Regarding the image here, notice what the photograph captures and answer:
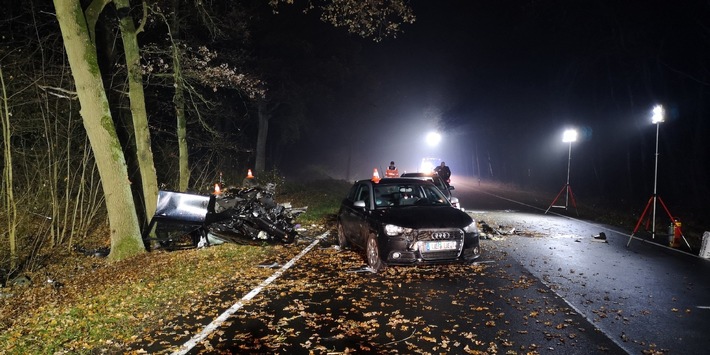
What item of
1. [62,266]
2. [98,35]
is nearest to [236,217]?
[62,266]

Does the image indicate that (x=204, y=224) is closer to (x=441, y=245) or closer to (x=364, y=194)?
(x=364, y=194)

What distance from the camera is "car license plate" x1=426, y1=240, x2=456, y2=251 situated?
7.57m

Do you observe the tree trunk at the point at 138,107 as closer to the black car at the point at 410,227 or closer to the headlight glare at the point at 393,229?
the black car at the point at 410,227

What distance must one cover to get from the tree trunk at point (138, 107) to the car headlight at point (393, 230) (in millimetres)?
6446

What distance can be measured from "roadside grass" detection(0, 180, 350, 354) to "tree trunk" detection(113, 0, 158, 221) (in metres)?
2.05

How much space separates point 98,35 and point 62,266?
725 cm

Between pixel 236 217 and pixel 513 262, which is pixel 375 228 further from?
pixel 236 217

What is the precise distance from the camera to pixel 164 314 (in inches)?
236

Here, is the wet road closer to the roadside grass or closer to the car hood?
the car hood

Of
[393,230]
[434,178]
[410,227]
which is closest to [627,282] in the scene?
[410,227]

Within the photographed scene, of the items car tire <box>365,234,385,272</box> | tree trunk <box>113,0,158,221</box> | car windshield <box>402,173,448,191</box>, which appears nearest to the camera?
car tire <box>365,234,385,272</box>

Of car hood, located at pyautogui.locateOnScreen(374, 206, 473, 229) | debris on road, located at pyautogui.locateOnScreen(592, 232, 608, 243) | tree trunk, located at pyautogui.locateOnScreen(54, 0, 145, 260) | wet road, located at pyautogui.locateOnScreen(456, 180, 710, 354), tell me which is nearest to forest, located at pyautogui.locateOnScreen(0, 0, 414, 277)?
tree trunk, located at pyautogui.locateOnScreen(54, 0, 145, 260)

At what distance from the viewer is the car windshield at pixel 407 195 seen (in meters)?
8.95

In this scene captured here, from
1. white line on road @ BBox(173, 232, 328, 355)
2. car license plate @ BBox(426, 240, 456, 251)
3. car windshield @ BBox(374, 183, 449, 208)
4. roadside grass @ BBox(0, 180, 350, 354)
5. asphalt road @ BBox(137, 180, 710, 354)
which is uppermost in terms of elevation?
car windshield @ BBox(374, 183, 449, 208)
